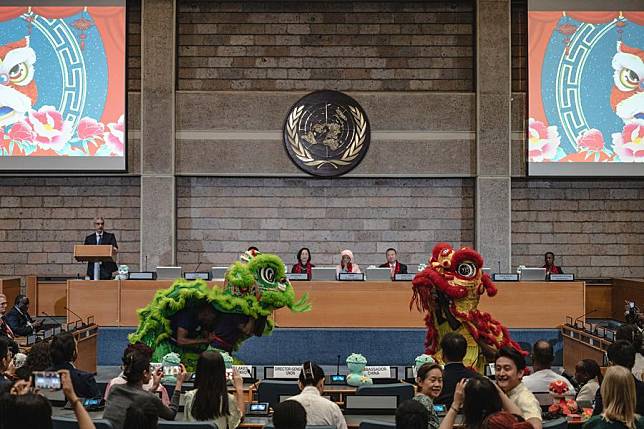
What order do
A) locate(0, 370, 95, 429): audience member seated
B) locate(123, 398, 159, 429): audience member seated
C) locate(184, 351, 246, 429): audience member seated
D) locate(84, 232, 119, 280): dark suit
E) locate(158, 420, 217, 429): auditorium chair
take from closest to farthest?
locate(0, 370, 95, 429): audience member seated → locate(123, 398, 159, 429): audience member seated → locate(158, 420, 217, 429): auditorium chair → locate(184, 351, 246, 429): audience member seated → locate(84, 232, 119, 280): dark suit

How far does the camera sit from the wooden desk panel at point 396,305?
36.5ft

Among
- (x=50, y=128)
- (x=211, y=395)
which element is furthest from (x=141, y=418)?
(x=50, y=128)

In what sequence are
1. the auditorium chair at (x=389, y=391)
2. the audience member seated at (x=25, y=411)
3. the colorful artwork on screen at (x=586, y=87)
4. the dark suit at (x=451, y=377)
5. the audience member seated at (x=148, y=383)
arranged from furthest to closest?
the colorful artwork on screen at (x=586, y=87), the dark suit at (x=451, y=377), the auditorium chair at (x=389, y=391), the audience member seated at (x=148, y=383), the audience member seated at (x=25, y=411)

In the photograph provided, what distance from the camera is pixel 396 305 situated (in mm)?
11164

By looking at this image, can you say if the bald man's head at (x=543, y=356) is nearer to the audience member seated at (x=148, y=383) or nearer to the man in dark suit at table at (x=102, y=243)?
the audience member seated at (x=148, y=383)

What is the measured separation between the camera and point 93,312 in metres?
11.1

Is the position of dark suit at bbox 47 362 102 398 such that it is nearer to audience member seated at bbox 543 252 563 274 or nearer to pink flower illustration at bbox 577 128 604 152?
audience member seated at bbox 543 252 563 274

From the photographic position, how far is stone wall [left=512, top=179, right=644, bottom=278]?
14.7m

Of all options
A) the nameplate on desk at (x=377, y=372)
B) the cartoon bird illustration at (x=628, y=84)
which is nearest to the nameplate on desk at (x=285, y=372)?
the nameplate on desk at (x=377, y=372)

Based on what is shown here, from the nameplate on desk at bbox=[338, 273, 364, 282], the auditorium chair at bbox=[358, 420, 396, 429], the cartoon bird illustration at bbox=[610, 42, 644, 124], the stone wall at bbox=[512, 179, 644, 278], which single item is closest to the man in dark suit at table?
the nameplate on desk at bbox=[338, 273, 364, 282]

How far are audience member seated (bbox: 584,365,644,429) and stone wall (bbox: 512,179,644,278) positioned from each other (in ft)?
33.8

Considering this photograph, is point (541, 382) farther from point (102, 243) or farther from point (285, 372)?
point (102, 243)

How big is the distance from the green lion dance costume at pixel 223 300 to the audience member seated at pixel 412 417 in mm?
3937

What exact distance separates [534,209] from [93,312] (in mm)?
7307
